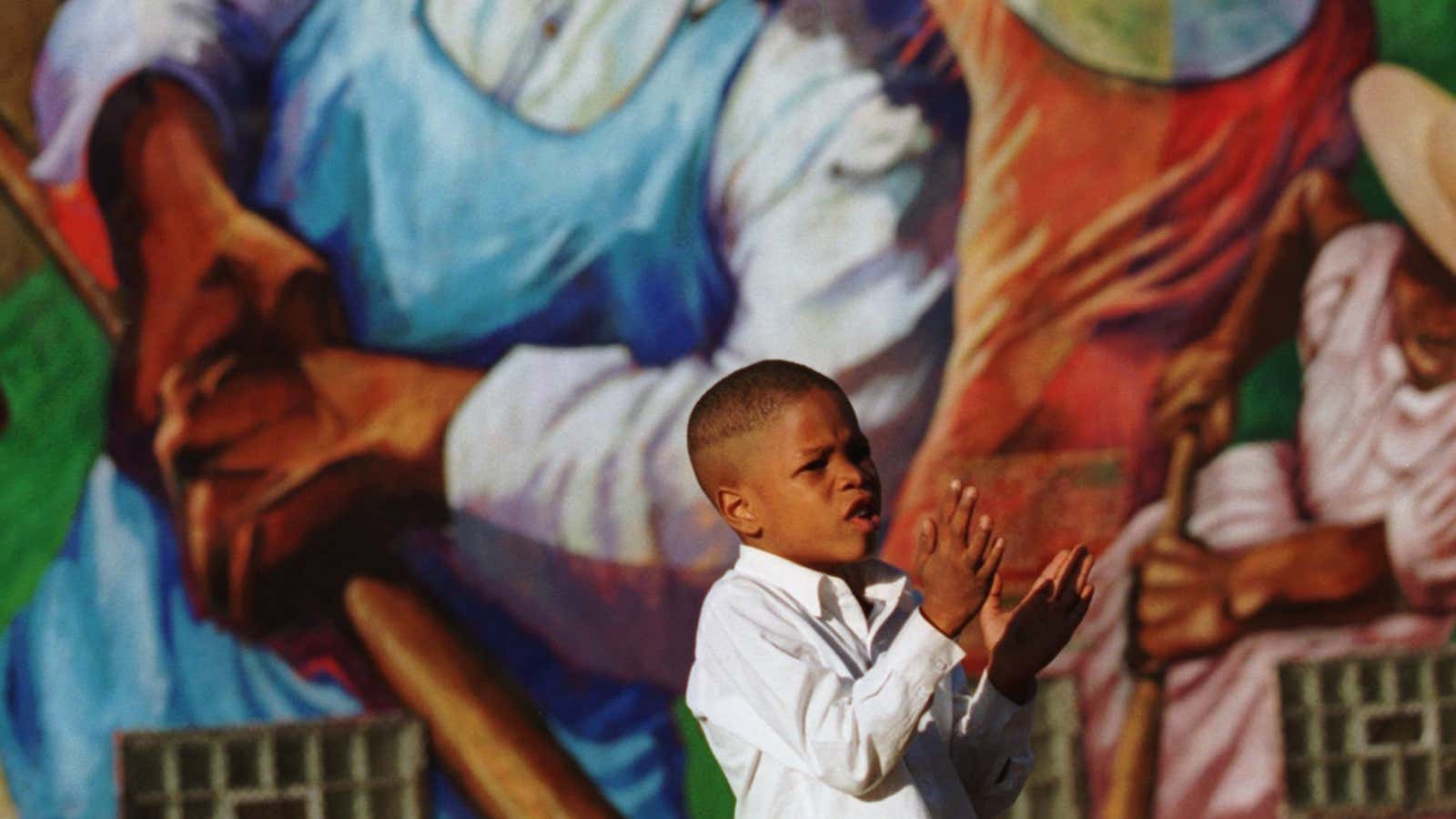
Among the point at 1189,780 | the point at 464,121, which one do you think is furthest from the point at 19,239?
the point at 1189,780

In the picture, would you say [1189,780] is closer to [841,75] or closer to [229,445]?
[841,75]

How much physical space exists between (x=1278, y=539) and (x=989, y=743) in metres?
4.90

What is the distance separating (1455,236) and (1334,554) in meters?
1.31

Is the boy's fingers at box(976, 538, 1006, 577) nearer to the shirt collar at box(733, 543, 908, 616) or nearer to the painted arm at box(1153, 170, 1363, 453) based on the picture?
the shirt collar at box(733, 543, 908, 616)

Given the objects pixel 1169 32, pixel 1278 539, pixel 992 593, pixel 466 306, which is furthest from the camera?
pixel 1169 32

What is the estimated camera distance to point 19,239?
6.73 m

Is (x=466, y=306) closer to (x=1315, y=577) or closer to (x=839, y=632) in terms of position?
(x=1315, y=577)

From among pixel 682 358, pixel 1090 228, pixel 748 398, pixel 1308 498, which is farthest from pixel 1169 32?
pixel 748 398

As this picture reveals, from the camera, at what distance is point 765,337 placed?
698 centimetres

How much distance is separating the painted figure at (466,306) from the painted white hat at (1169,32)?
61 cm

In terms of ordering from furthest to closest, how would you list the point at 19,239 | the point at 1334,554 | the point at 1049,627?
1. the point at 1334,554
2. the point at 19,239
3. the point at 1049,627

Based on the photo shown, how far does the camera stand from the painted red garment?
23.1 ft

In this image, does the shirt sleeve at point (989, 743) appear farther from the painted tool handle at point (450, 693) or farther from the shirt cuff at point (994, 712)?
the painted tool handle at point (450, 693)

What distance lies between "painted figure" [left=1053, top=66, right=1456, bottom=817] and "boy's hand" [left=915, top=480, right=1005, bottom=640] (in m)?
4.87
